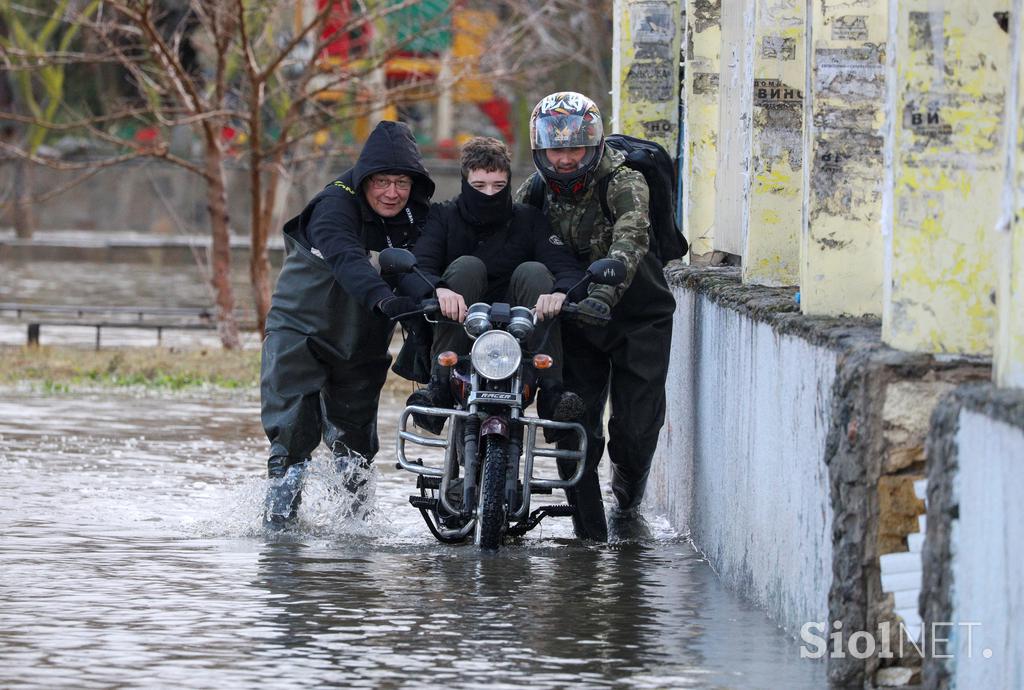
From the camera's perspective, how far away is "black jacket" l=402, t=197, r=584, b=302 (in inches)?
362

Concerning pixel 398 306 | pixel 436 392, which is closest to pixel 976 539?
pixel 398 306

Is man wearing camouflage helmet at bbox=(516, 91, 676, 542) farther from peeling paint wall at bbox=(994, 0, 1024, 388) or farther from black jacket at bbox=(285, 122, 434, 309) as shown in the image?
peeling paint wall at bbox=(994, 0, 1024, 388)

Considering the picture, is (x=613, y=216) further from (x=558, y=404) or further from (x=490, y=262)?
(x=558, y=404)

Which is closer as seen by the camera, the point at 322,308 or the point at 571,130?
the point at 571,130

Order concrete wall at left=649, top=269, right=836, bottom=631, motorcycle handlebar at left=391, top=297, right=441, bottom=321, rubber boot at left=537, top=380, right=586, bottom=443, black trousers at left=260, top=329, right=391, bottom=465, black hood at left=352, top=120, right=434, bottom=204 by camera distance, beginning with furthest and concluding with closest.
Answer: black trousers at left=260, top=329, right=391, bottom=465
black hood at left=352, top=120, right=434, bottom=204
rubber boot at left=537, top=380, right=586, bottom=443
motorcycle handlebar at left=391, top=297, right=441, bottom=321
concrete wall at left=649, top=269, right=836, bottom=631

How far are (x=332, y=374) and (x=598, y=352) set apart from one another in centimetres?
121

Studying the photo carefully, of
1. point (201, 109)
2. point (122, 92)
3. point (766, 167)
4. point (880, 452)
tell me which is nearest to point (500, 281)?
point (766, 167)

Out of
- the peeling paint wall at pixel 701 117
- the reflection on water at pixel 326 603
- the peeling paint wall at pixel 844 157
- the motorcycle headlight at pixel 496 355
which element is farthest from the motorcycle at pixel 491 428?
the peeling paint wall at pixel 701 117

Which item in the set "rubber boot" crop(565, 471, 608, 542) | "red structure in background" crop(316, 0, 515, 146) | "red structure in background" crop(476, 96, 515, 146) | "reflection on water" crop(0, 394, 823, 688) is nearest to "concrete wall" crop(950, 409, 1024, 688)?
"reflection on water" crop(0, 394, 823, 688)

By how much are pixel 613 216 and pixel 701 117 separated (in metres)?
2.38

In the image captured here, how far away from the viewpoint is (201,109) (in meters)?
19.3

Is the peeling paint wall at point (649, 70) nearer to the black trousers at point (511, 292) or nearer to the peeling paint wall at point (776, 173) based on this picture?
the peeling paint wall at point (776, 173)

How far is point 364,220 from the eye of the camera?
9.52m

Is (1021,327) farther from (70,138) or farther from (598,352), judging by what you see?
(70,138)
